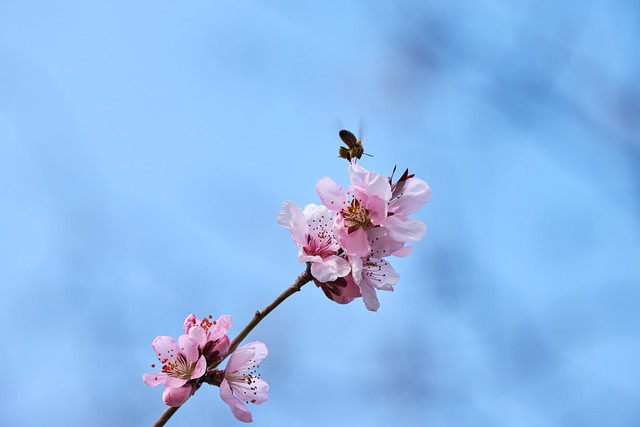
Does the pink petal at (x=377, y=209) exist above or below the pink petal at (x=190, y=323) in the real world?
above

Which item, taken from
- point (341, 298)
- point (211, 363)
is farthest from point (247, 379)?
point (341, 298)

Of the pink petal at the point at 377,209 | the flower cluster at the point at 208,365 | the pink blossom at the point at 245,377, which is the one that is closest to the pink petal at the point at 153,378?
the flower cluster at the point at 208,365

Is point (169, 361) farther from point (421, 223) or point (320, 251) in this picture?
point (421, 223)

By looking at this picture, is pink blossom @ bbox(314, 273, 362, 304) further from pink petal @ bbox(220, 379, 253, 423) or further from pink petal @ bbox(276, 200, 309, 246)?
pink petal @ bbox(220, 379, 253, 423)

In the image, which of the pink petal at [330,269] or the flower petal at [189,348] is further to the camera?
the flower petal at [189,348]

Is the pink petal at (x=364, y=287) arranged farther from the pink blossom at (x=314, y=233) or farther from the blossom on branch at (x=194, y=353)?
the blossom on branch at (x=194, y=353)

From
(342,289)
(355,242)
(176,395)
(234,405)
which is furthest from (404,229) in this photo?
(176,395)

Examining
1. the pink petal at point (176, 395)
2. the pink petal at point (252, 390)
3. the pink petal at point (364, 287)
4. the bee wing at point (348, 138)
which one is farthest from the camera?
the bee wing at point (348, 138)
